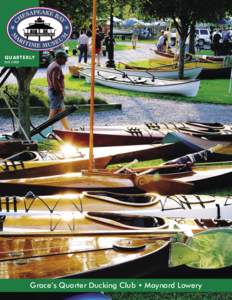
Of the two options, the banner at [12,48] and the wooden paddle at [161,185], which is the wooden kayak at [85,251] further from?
the banner at [12,48]

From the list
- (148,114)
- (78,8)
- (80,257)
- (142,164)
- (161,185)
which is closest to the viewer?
(80,257)

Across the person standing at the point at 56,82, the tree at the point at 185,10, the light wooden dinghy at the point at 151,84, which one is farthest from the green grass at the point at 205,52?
the person standing at the point at 56,82

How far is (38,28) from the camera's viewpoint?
636cm

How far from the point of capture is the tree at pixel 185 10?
16922 millimetres

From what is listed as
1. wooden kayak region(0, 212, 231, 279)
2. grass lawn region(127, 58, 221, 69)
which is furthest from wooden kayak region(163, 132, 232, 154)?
grass lawn region(127, 58, 221, 69)

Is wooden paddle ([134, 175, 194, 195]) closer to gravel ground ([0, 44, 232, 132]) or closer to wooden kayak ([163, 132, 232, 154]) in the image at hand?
wooden kayak ([163, 132, 232, 154])

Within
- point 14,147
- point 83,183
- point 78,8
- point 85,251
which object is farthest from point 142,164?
point 85,251

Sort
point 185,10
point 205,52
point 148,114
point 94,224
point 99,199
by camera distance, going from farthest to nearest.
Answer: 1. point 205,52
2. point 185,10
3. point 148,114
4. point 99,199
5. point 94,224

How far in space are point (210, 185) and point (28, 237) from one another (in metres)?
3.22

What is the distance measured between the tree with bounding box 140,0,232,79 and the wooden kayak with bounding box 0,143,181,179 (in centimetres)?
929

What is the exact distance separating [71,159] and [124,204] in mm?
1815

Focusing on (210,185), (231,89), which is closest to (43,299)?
(210,185)

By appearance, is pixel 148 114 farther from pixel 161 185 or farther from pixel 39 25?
pixel 39 25

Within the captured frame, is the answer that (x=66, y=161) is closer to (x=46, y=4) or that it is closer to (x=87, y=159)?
(x=87, y=159)
